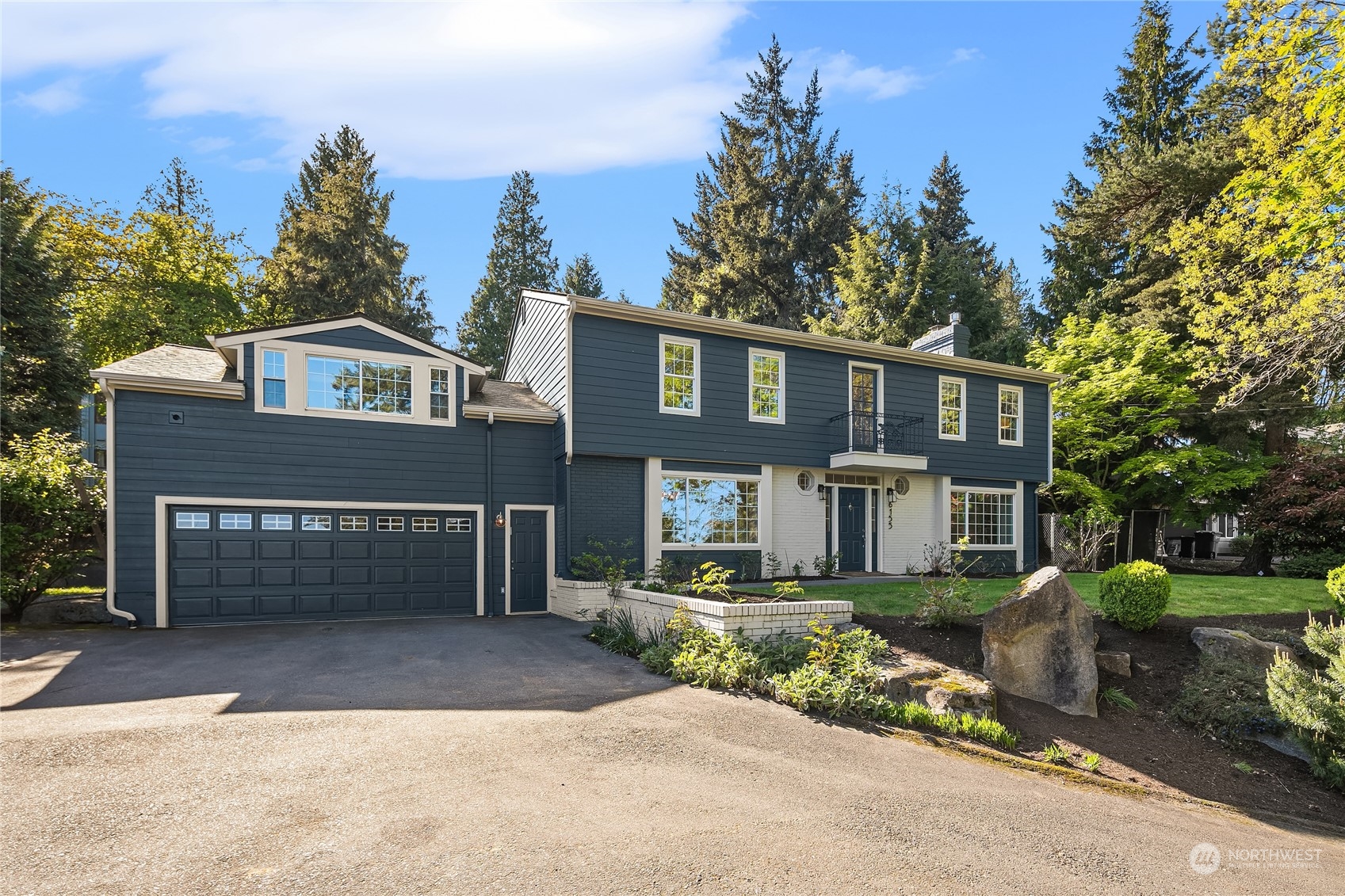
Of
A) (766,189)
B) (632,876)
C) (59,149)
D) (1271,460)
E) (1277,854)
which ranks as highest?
(766,189)

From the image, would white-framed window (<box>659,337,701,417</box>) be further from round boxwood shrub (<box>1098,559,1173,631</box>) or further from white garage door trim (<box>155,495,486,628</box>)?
round boxwood shrub (<box>1098,559,1173,631</box>)

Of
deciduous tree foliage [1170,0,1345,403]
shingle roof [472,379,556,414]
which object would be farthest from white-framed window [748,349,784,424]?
deciduous tree foliage [1170,0,1345,403]

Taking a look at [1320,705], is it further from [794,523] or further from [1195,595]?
[794,523]

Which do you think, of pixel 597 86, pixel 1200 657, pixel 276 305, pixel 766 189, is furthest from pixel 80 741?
pixel 766 189

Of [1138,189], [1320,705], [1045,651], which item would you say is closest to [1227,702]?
[1320,705]

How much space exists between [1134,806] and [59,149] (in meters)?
15.3

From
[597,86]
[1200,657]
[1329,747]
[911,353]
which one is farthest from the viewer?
[911,353]

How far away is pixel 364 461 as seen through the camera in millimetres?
12820

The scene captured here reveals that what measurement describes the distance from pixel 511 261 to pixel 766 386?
2802 cm

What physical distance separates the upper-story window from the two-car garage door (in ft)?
6.29

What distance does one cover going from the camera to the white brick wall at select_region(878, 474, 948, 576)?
1705 centimetres

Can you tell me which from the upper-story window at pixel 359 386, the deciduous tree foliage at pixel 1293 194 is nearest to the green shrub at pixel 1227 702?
the deciduous tree foliage at pixel 1293 194

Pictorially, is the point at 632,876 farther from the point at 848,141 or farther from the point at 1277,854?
the point at 848,141

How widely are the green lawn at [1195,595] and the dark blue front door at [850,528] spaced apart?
2.45m
